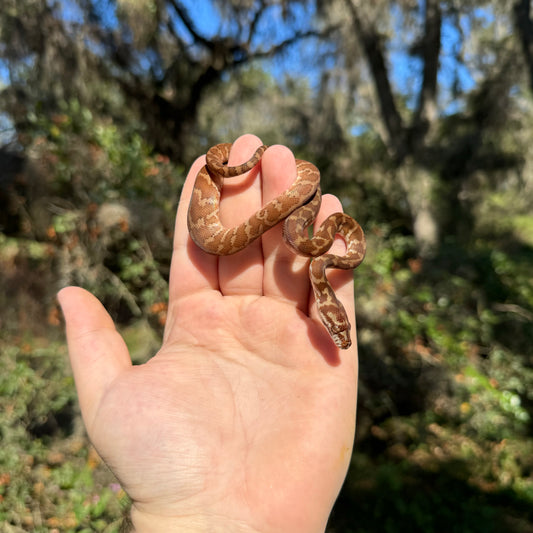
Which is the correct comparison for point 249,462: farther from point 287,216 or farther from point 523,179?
point 523,179

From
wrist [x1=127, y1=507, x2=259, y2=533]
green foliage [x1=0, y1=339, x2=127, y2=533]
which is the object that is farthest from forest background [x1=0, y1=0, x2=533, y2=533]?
wrist [x1=127, y1=507, x2=259, y2=533]

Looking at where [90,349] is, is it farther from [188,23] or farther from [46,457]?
[188,23]

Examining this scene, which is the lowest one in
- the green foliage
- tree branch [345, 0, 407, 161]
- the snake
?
the green foliage

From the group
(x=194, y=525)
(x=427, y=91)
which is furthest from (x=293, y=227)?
(x=427, y=91)

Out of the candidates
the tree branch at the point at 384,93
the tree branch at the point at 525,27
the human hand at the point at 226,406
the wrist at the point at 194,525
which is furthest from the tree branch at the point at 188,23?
the wrist at the point at 194,525

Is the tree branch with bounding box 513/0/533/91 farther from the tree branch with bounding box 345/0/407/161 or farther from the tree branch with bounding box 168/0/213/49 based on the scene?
the tree branch with bounding box 168/0/213/49

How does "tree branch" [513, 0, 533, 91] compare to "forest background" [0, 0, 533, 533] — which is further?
"tree branch" [513, 0, 533, 91]

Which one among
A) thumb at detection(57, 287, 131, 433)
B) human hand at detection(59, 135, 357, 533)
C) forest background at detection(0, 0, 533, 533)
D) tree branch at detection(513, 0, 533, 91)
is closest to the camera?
human hand at detection(59, 135, 357, 533)

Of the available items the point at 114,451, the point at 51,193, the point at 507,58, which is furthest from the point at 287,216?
the point at 507,58
